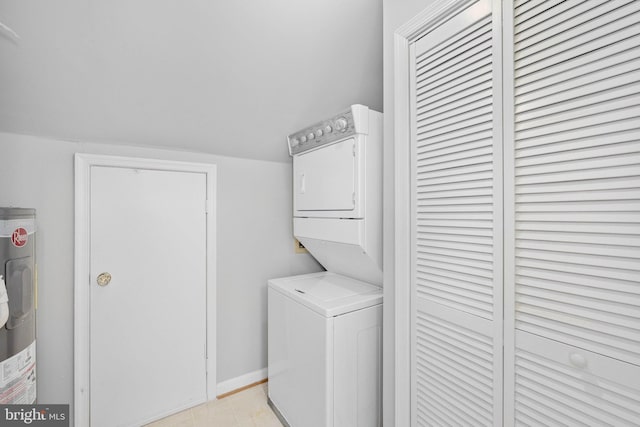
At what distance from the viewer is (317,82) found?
2.16 metres

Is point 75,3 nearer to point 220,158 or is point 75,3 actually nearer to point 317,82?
point 220,158

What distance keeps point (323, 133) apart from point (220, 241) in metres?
1.20

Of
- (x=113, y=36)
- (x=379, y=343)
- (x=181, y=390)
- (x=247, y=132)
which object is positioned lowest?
(x=181, y=390)

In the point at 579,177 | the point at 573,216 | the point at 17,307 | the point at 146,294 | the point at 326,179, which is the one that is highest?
the point at 326,179

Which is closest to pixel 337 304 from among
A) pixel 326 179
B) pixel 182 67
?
pixel 326 179

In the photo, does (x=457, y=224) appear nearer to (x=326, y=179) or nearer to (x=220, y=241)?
(x=326, y=179)

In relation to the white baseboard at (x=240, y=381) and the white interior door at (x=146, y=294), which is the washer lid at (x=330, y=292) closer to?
the white interior door at (x=146, y=294)

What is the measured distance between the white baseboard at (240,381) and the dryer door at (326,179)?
56.8 inches

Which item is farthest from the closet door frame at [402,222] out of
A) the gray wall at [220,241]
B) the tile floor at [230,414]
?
the gray wall at [220,241]

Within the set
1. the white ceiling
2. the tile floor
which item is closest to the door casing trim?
the white ceiling

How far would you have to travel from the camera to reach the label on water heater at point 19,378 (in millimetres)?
1329

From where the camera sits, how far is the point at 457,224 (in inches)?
48.4

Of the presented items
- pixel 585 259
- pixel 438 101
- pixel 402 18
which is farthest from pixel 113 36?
pixel 585 259

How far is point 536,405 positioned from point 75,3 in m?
2.49
